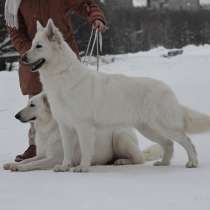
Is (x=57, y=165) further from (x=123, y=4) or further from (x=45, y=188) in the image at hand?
(x=123, y=4)

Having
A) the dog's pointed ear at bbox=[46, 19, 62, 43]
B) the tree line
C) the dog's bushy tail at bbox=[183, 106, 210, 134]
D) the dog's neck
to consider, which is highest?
the dog's pointed ear at bbox=[46, 19, 62, 43]

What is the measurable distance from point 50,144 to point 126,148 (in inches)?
29.0

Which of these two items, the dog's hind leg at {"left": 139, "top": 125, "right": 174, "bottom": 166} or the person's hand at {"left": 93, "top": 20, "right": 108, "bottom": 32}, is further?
the person's hand at {"left": 93, "top": 20, "right": 108, "bottom": 32}

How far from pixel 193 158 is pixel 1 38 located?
23.0 m

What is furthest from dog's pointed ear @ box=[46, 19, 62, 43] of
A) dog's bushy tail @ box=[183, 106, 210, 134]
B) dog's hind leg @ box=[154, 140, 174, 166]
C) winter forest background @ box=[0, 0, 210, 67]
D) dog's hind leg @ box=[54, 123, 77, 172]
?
winter forest background @ box=[0, 0, 210, 67]

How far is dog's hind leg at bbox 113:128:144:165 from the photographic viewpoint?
5.97 metres

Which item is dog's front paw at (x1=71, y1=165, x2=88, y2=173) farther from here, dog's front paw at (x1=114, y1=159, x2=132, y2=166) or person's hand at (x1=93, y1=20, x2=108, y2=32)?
person's hand at (x1=93, y1=20, x2=108, y2=32)

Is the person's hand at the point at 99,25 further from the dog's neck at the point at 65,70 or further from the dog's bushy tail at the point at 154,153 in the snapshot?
the dog's bushy tail at the point at 154,153

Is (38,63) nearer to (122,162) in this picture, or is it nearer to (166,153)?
(122,162)

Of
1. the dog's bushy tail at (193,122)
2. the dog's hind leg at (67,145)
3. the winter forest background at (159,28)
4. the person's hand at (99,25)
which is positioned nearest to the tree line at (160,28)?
the winter forest background at (159,28)

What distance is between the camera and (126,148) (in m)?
5.98

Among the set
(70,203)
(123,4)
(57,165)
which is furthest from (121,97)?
(123,4)

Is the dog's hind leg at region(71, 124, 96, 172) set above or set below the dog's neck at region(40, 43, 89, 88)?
below

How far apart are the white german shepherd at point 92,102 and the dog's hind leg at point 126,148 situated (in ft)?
1.01
